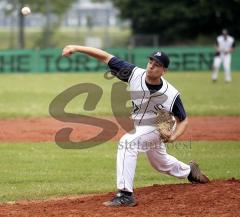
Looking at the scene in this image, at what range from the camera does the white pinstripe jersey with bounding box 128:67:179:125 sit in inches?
323

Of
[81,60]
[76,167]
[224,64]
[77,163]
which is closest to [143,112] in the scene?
[76,167]

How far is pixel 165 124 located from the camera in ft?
26.6

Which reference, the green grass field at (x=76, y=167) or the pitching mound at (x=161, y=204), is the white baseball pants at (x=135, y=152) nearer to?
the pitching mound at (x=161, y=204)

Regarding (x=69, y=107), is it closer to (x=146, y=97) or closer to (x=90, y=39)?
(x=146, y=97)

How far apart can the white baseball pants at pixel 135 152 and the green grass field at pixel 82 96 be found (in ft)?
33.6

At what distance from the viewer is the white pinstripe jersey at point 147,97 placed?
8.21 m

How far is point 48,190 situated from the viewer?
9.61m

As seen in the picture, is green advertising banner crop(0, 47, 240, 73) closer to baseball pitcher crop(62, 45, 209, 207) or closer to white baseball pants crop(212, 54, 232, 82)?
white baseball pants crop(212, 54, 232, 82)

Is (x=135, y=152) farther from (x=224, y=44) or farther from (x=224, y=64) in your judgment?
(x=224, y=44)

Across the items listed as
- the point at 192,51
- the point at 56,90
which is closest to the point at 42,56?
the point at 192,51

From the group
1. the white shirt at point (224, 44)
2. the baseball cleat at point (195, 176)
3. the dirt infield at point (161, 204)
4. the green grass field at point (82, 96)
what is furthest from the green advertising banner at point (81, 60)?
the dirt infield at point (161, 204)

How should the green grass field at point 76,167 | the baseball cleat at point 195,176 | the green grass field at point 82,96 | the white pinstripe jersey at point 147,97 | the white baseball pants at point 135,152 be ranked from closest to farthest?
the white baseball pants at point 135,152, the white pinstripe jersey at point 147,97, the baseball cleat at point 195,176, the green grass field at point 76,167, the green grass field at point 82,96

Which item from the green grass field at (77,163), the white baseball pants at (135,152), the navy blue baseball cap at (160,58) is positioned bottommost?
the green grass field at (77,163)

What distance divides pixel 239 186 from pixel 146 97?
1.64 m
